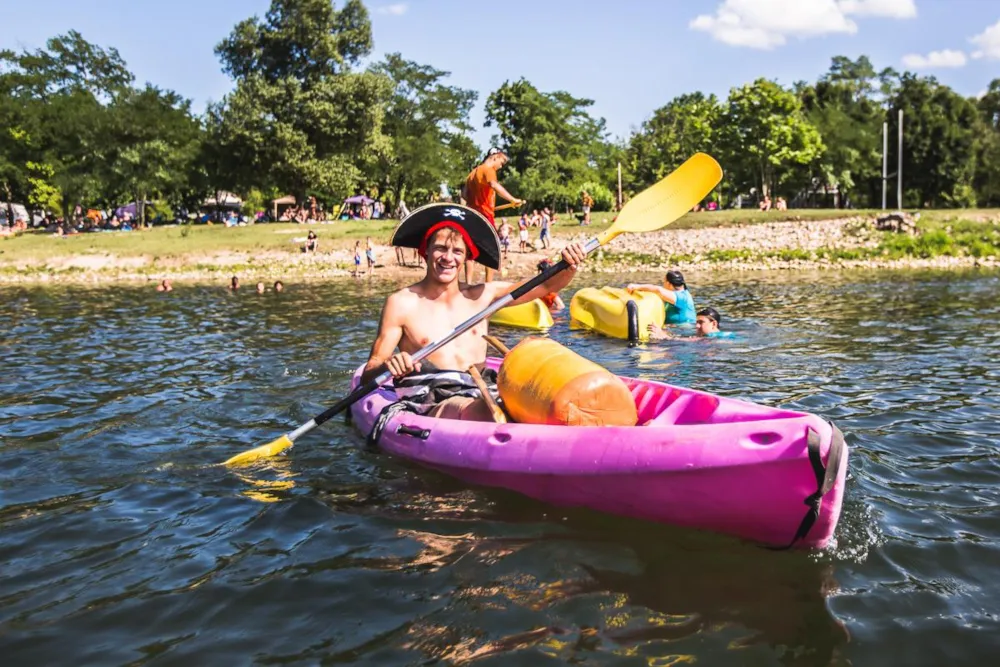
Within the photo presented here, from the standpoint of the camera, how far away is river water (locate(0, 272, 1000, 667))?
10.0 feet

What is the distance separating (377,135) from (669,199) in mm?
32901

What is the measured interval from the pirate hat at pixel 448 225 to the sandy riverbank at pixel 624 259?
17.0 m

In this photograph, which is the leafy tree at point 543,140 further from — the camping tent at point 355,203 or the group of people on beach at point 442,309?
the group of people on beach at point 442,309

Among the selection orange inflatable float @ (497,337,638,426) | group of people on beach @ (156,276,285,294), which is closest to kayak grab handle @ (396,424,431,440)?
orange inflatable float @ (497,337,638,426)

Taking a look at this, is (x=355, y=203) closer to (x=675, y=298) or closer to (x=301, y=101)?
(x=301, y=101)

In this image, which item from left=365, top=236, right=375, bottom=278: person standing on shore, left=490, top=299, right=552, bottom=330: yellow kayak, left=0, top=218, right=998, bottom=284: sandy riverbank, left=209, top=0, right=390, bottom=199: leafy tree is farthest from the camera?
left=209, top=0, right=390, bottom=199: leafy tree

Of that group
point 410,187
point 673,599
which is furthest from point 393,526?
point 410,187

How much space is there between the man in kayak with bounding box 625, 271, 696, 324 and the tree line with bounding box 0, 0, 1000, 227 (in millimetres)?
26758

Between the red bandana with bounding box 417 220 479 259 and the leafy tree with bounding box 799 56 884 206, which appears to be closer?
the red bandana with bounding box 417 220 479 259

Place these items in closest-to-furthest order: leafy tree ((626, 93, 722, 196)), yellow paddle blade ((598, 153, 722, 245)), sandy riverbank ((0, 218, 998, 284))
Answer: yellow paddle blade ((598, 153, 722, 245)) → sandy riverbank ((0, 218, 998, 284)) → leafy tree ((626, 93, 722, 196))

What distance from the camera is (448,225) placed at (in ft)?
16.9

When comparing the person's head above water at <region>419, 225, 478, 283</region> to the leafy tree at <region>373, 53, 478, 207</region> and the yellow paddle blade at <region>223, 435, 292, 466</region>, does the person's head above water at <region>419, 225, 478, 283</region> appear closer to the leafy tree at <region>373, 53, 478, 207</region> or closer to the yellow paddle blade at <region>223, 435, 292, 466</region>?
the yellow paddle blade at <region>223, 435, 292, 466</region>

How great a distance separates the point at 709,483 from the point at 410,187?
45.6 meters

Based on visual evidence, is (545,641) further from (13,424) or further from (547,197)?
(547,197)
